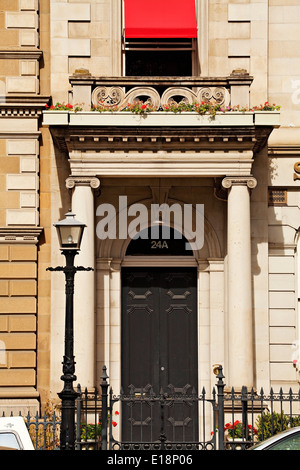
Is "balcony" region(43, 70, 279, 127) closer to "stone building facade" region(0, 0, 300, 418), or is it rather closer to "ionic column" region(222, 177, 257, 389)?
"stone building facade" region(0, 0, 300, 418)

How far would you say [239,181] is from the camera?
20.6m

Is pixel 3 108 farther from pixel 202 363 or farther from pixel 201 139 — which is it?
pixel 202 363

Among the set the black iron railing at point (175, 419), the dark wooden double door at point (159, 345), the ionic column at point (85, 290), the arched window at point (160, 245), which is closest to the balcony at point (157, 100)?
the ionic column at point (85, 290)

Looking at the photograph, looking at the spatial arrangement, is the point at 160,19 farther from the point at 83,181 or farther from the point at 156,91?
the point at 83,181

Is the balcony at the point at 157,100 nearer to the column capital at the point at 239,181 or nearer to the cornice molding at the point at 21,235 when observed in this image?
the column capital at the point at 239,181

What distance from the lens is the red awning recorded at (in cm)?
2191

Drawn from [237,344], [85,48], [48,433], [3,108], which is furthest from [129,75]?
[48,433]

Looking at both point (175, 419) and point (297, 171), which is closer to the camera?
point (175, 419)

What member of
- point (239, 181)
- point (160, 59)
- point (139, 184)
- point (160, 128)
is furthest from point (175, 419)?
point (160, 59)

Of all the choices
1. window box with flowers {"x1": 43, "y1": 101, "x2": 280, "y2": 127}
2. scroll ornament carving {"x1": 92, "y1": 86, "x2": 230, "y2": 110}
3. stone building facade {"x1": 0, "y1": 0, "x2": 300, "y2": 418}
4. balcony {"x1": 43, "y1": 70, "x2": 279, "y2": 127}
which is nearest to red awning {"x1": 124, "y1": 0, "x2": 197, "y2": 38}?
stone building facade {"x1": 0, "y1": 0, "x2": 300, "y2": 418}

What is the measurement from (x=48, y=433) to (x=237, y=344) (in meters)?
4.20

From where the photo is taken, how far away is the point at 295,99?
72.6 feet

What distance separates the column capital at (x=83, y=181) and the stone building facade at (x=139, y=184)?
40mm

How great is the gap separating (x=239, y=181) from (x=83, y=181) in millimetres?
3217
